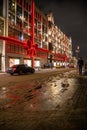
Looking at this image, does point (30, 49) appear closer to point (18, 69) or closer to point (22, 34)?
point (22, 34)

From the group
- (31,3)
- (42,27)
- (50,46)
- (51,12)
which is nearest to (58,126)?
(31,3)

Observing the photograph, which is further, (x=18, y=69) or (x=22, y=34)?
(x=22, y=34)

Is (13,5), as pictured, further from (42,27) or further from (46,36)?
(46,36)

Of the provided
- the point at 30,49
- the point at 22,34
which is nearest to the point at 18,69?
the point at 30,49

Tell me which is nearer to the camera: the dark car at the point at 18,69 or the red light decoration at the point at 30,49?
the dark car at the point at 18,69

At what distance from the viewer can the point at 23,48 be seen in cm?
5628

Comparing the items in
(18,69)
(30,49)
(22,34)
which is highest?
(22,34)

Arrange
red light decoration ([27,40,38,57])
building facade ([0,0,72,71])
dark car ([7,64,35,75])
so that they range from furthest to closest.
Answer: red light decoration ([27,40,38,57]) → building facade ([0,0,72,71]) → dark car ([7,64,35,75])

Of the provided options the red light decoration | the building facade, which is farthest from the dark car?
the red light decoration

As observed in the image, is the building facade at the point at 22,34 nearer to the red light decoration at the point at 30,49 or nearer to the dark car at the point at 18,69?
the red light decoration at the point at 30,49

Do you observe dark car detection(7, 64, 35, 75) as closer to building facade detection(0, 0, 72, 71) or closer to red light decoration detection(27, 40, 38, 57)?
building facade detection(0, 0, 72, 71)

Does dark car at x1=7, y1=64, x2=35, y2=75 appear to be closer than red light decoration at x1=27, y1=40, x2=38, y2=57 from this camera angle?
Yes

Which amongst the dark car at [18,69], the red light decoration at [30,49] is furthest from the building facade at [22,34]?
the dark car at [18,69]

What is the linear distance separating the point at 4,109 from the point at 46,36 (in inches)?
2898
